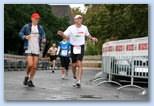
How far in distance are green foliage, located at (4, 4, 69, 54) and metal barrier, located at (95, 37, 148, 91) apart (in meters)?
0.59

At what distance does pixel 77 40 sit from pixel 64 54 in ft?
0.71

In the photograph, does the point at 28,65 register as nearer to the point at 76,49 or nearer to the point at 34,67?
the point at 34,67

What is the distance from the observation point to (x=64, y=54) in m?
7.40

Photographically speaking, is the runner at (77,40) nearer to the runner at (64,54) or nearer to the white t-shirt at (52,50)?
the runner at (64,54)

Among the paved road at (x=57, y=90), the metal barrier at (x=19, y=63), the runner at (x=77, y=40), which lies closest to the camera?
the paved road at (x=57, y=90)

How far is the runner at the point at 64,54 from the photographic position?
736 cm

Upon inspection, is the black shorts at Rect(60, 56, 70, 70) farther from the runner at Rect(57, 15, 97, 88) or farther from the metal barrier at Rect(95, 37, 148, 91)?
the metal barrier at Rect(95, 37, 148, 91)

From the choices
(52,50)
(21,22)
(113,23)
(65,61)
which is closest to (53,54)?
(52,50)

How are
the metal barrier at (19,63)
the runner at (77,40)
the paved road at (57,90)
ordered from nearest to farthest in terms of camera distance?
the paved road at (57,90) < the metal barrier at (19,63) < the runner at (77,40)

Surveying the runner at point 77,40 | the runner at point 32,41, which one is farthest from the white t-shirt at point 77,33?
the runner at point 32,41

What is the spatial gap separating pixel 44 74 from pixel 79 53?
0.46m

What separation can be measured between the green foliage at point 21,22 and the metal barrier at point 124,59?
1.95 feet

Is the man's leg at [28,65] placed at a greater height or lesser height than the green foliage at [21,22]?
lesser

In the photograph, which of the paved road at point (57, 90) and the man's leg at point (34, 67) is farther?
the man's leg at point (34, 67)
